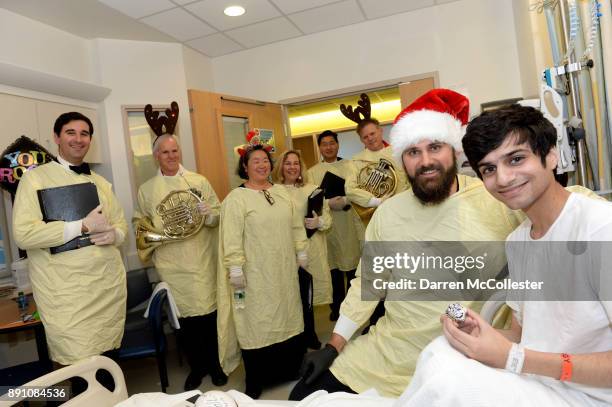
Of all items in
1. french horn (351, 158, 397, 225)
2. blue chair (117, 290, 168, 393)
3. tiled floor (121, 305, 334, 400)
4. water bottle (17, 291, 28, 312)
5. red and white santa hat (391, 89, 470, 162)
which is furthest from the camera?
french horn (351, 158, 397, 225)

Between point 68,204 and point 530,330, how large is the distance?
2.16m

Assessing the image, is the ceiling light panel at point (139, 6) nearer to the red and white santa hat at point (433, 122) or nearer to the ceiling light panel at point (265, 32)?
the ceiling light panel at point (265, 32)

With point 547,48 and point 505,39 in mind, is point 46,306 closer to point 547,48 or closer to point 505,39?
point 547,48

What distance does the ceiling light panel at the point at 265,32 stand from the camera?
4.02m

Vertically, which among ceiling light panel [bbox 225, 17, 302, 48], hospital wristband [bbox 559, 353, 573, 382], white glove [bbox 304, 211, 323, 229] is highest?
ceiling light panel [bbox 225, 17, 302, 48]

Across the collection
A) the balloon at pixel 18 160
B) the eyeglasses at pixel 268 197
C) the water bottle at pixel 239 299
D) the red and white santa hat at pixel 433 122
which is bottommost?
the water bottle at pixel 239 299

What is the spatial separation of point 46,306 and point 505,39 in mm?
4171

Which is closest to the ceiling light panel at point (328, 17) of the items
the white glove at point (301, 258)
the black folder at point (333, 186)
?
the black folder at point (333, 186)

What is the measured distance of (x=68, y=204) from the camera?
217cm

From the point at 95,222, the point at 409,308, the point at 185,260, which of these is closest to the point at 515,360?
the point at 409,308

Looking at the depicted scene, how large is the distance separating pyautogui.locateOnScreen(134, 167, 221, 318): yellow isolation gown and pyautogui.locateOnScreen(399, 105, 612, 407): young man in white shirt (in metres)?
2.20

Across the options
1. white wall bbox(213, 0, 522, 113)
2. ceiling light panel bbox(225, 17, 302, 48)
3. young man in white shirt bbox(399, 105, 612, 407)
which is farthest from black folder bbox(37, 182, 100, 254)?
white wall bbox(213, 0, 522, 113)

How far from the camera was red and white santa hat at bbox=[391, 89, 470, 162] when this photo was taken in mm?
1600

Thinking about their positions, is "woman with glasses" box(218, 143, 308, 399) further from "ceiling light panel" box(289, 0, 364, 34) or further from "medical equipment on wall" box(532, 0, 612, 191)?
"ceiling light panel" box(289, 0, 364, 34)
